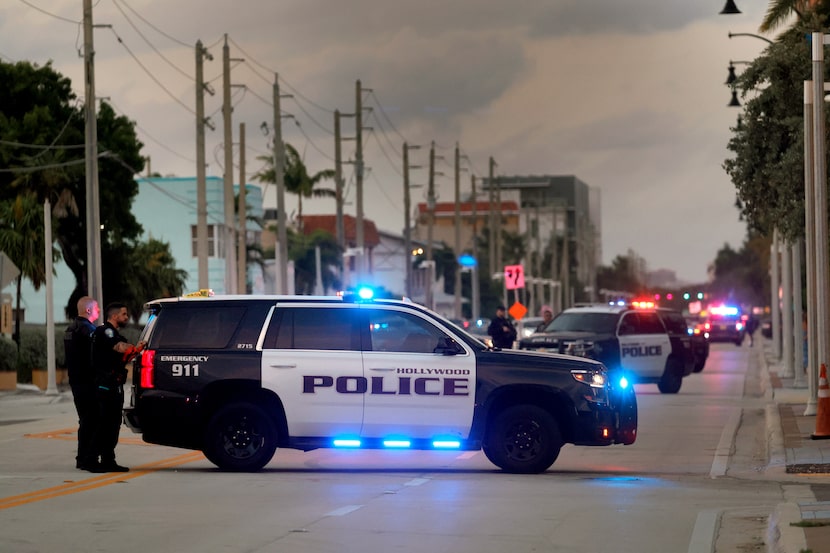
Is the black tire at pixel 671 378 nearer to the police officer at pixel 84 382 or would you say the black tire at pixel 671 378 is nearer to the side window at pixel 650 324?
the side window at pixel 650 324

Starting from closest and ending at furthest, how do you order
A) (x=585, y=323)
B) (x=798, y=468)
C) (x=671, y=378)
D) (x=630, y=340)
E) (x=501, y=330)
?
1. (x=798, y=468)
2. (x=501, y=330)
3. (x=630, y=340)
4. (x=585, y=323)
5. (x=671, y=378)

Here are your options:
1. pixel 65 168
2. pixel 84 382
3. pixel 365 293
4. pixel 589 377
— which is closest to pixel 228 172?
pixel 65 168

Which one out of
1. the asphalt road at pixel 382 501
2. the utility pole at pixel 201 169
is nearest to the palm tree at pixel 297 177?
the utility pole at pixel 201 169

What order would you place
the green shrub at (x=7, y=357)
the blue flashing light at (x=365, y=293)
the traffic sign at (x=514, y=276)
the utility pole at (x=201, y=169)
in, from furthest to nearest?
the traffic sign at (x=514, y=276)
the utility pole at (x=201, y=169)
the green shrub at (x=7, y=357)
the blue flashing light at (x=365, y=293)

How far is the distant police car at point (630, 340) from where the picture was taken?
110ft

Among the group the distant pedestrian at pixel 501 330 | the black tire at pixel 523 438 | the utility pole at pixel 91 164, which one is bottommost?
the black tire at pixel 523 438

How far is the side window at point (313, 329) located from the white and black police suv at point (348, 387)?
0.01 m

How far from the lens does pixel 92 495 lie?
46.8ft

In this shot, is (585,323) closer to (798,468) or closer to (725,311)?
(798,468)

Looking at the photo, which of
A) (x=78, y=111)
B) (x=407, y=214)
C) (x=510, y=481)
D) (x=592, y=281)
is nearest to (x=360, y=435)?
(x=510, y=481)

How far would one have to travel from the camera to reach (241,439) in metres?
16.7

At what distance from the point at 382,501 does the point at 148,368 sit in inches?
164

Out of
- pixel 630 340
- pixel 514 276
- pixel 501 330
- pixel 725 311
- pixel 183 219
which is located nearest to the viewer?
pixel 501 330

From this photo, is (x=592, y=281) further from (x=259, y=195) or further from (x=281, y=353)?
(x=281, y=353)
